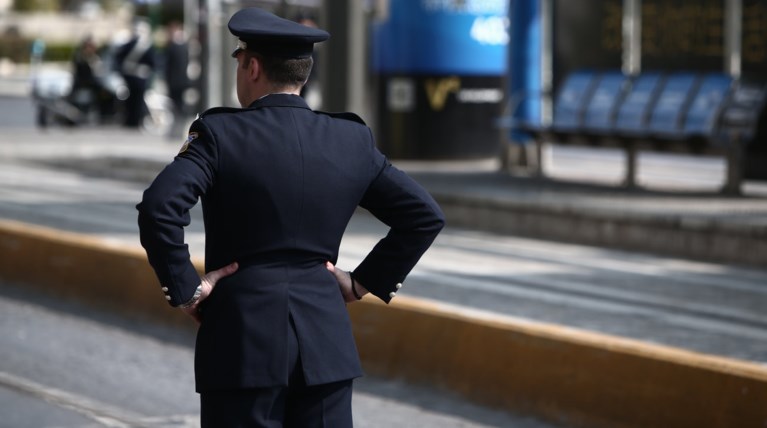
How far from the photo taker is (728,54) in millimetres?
15352

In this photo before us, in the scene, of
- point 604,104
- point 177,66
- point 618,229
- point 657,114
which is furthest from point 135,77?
point 618,229

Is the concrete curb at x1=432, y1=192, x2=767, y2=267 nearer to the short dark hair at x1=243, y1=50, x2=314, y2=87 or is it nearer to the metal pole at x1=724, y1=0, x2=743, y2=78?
the metal pole at x1=724, y1=0, x2=743, y2=78

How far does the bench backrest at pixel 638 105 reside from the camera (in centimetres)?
1555

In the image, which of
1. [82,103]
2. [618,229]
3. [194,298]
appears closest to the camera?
[194,298]

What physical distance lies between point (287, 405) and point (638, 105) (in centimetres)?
1231

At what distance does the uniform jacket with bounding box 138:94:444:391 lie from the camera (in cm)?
366

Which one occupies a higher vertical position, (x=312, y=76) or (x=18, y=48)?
(x=312, y=76)

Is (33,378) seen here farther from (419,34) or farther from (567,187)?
(419,34)

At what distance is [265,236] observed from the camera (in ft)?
12.2

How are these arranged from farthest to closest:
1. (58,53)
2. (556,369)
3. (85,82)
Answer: (58,53) < (85,82) < (556,369)

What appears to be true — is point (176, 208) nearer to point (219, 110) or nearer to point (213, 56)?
point (219, 110)

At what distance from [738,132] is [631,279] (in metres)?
3.59

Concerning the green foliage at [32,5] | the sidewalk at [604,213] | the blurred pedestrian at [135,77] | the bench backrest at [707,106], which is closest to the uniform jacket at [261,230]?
the sidewalk at [604,213]

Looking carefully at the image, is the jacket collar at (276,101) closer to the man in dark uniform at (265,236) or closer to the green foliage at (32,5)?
the man in dark uniform at (265,236)
